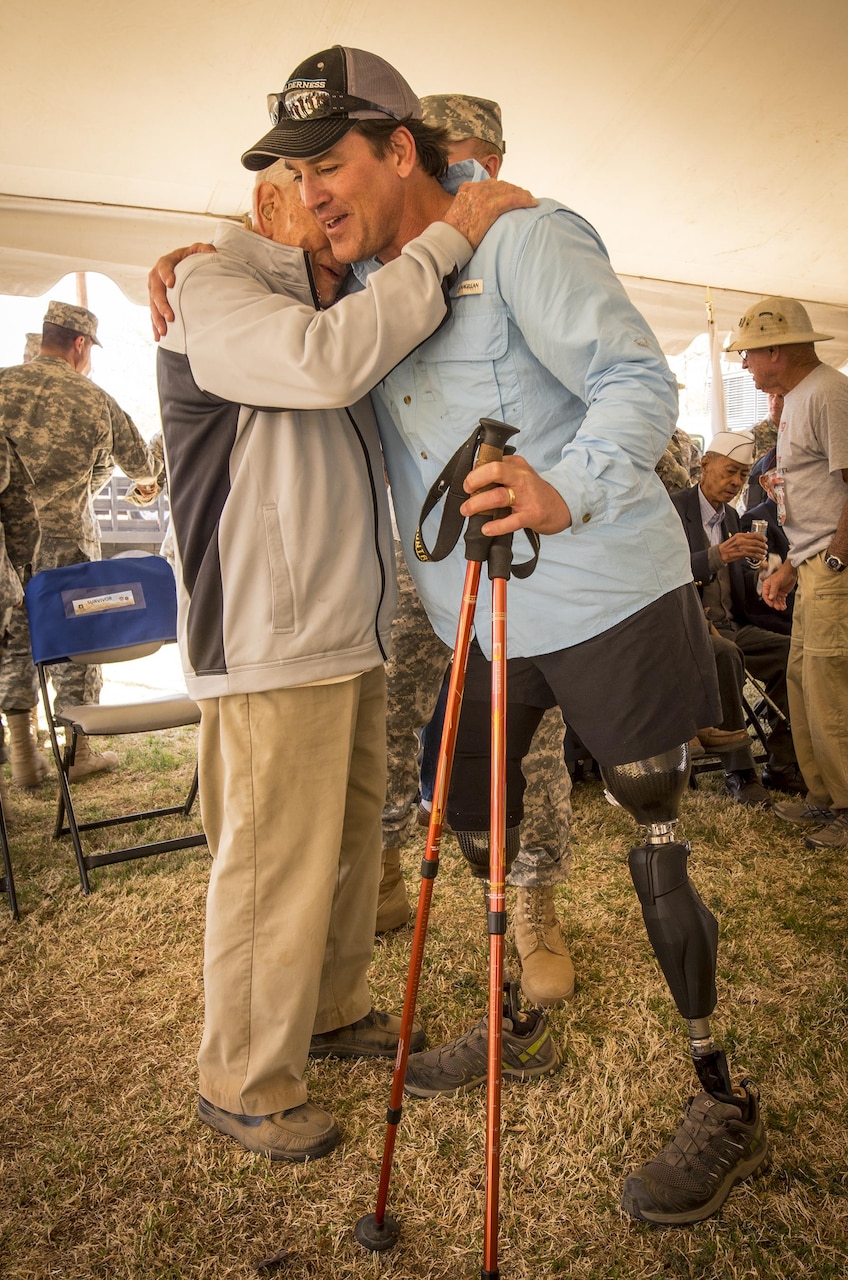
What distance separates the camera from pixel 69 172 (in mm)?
4613

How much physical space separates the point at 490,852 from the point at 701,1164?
A: 0.84 meters

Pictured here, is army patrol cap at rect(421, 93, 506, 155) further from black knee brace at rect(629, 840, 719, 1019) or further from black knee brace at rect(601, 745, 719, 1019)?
black knee brace at rect(629, 840, 719, 1019)

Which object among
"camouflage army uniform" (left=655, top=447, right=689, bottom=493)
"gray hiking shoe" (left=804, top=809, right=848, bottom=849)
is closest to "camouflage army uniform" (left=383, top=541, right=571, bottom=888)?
"gray hiking shoe" (left=804, top=809, right=848, bottom=849)

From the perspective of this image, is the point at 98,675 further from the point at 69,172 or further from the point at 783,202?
the point at 783,202

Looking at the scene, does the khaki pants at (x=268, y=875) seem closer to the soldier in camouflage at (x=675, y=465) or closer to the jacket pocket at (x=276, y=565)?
the jacket pocket at (x=276, y=565)

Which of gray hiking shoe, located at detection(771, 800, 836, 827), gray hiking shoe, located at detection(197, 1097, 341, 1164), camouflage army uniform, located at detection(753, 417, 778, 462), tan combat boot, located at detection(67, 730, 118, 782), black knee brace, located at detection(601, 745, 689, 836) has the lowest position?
gray hiking shoe, located at detection(771, 800, 836, 827)

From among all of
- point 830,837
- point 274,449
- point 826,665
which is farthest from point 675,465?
point 274,449

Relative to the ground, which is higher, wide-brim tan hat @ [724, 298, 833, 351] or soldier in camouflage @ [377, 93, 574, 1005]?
wide-brim tan hat @ [724, 298, 833, 351]

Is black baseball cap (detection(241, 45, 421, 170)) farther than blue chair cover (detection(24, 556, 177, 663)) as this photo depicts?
No

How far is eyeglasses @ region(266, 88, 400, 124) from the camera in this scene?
66.9 inches

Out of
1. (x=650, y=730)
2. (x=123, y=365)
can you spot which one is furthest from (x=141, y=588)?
(x=123, y=365)

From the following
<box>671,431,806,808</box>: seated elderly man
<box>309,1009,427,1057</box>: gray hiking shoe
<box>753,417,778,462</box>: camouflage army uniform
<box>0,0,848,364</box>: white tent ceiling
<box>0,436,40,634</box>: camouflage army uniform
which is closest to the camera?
<box>309,1009,427,1057</box>: gray hiking shoe

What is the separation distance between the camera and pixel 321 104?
1.70m

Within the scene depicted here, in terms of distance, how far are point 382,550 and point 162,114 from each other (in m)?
3.71
